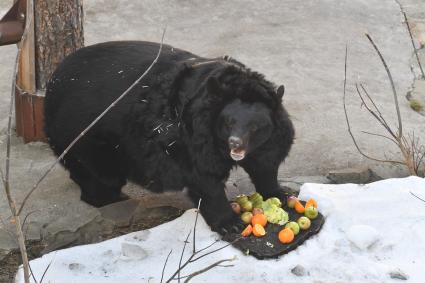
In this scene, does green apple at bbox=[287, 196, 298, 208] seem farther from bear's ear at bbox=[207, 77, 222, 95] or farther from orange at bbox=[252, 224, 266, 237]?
bear's ear at bbox=[207, 77, 222, 95]

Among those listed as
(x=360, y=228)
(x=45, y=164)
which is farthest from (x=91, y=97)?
(x=360, y=228)

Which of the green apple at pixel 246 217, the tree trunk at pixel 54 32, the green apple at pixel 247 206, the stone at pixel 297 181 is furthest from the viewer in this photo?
the tree trunk at pixel 54 32

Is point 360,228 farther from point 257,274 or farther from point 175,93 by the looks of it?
point 175,93

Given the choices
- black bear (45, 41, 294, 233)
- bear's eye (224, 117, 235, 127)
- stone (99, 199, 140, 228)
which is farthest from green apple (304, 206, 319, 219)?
stone (99, 199, 140, 228)

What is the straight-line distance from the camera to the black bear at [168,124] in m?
3.73

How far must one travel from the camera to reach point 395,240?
12.9 ft

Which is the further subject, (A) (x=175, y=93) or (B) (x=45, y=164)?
(B) (x=45, y=164)

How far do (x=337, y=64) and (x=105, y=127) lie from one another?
313cm

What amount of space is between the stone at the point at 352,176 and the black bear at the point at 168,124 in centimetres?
66

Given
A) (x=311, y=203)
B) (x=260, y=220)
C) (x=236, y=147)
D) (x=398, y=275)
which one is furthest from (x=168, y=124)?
(x=398, y=275)

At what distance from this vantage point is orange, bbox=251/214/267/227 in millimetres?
4051

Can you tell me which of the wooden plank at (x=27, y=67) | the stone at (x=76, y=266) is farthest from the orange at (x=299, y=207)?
the wooden plank at (x=27, y=67)

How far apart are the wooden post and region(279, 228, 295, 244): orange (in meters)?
2.28

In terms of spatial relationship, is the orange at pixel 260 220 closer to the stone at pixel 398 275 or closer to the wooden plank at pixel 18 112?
the stone at pixel 398 275
